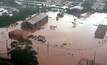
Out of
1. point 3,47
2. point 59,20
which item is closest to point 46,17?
point 59,20

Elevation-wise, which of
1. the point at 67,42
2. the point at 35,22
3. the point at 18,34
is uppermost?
the point at 35,22

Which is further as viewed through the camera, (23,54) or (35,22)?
(35,22)

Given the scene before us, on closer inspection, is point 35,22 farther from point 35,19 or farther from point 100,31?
point 100,31

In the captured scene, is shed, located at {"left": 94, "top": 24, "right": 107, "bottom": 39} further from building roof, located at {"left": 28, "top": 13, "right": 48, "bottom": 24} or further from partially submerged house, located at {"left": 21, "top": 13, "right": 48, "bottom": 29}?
building roof, located at {"left": 28, "top": 13, "right": 48, "bottom": 24}

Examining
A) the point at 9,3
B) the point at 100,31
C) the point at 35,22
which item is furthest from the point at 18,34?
the point at 9,3

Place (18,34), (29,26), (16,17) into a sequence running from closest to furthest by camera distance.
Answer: (18,34) → (29,26) → (16,17)

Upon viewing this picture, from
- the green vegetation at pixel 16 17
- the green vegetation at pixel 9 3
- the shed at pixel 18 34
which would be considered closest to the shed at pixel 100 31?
→ the shed at pixel 18 34

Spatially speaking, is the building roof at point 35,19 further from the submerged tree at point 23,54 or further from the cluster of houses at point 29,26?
the submerged tree at point 23,54
